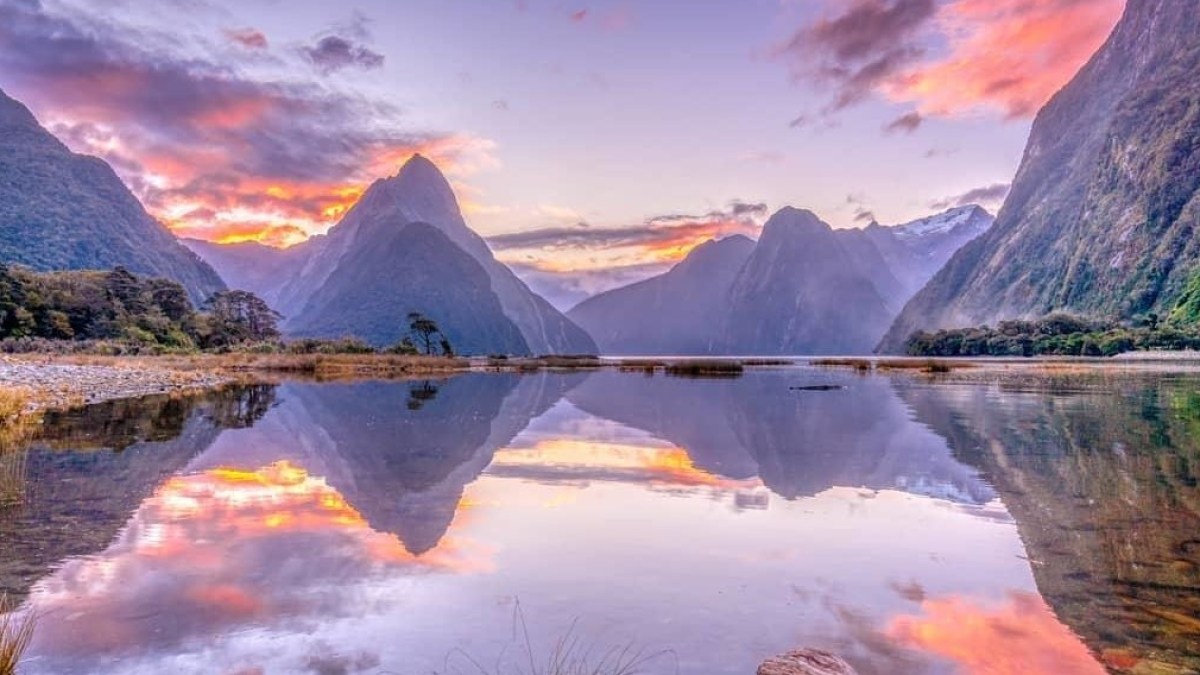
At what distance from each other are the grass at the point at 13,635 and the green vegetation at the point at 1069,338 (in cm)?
14834

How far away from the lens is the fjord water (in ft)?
23.7

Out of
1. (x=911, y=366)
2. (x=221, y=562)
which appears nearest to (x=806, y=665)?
(x=221, y=562)

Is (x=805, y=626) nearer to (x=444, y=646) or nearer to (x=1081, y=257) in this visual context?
(x=444, y=646)

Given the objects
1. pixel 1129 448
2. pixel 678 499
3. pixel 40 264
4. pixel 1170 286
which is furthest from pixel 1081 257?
pixel 40 264

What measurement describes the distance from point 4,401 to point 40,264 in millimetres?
156473

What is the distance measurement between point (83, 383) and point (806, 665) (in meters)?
47.8

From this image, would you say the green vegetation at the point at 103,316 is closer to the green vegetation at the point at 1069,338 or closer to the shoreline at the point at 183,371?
the shoreline at the point at 183,371

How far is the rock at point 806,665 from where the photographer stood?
5641 millimetres

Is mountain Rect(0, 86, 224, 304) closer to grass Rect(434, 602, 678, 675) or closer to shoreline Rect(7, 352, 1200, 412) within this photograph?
shoreline Rect(7, 352, 1200, 412)

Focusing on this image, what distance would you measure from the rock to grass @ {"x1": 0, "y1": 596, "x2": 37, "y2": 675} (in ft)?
19.9

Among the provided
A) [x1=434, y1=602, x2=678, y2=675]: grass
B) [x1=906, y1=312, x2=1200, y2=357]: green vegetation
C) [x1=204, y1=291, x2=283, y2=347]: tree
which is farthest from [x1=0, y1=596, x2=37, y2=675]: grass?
[x1=906, y1=312, x2=1200, y2=357]: green vegetation

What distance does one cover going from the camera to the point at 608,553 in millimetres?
10805

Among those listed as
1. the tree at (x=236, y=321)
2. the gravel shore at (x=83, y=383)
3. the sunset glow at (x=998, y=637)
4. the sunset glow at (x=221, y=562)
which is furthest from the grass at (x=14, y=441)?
the tree at (x=236, y=321)

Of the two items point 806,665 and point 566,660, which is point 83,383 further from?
point 806,665
